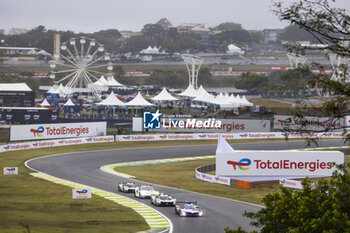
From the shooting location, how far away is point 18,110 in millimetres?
77062

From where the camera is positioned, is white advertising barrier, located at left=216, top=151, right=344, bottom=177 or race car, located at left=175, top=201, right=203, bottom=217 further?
white advertising barrier, located at left=216, top=151, right=344, bottom=177

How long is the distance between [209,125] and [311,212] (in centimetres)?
6071

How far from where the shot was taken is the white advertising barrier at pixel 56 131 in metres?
67.2

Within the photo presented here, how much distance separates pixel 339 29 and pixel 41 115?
210 ft

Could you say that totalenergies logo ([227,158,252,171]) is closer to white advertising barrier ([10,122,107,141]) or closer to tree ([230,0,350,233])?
tree ([230,0,350,233])

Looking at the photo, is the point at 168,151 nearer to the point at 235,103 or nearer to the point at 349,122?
the point at 349,122

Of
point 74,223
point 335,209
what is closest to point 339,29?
point 335,209

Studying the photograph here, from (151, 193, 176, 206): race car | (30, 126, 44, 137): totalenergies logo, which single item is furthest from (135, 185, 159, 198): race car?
(30, 126, 44, 137): totalenergies logo

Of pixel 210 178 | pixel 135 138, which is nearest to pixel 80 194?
pixel 210 178

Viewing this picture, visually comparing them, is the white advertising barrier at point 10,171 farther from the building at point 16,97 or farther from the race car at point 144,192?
the building at point 16,97

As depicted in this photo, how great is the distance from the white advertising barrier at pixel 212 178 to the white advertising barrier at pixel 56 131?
85.3ft

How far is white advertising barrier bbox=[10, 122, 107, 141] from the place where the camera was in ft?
220

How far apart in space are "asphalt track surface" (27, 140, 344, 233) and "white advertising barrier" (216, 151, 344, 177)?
486 centimetres

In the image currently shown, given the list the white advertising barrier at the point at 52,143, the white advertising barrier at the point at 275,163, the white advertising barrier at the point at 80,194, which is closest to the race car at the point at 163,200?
the white advertising barrier at the point at 80,194
